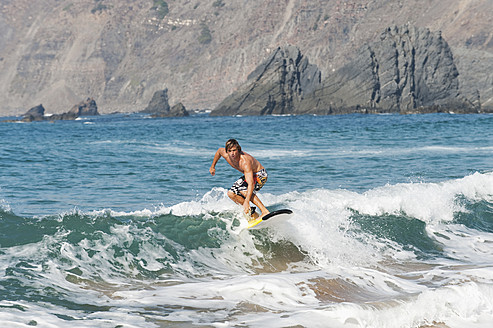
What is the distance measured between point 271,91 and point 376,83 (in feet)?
61.0

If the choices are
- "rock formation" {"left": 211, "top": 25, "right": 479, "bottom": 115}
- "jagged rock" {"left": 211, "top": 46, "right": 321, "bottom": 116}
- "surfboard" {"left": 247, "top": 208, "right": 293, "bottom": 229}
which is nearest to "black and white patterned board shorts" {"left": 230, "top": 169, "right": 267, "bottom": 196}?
"surfboard" {"left": 247, "top": 208, "right": 293, "bottom": 229}

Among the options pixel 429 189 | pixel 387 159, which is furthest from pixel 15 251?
pixel 387 159

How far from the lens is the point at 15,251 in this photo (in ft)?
31.2

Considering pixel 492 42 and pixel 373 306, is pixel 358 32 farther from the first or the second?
pixel 373 306

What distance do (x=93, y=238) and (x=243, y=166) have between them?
2.81 meters

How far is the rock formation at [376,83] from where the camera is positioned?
347ft

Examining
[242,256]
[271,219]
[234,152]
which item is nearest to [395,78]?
[271,219]

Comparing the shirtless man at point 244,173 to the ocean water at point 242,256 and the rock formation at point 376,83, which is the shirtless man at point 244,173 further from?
the rock formation at point 376,83

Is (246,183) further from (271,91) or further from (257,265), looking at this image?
(271,91)

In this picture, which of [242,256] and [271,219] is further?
[271,219]

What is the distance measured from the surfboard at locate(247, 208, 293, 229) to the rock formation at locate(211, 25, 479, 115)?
9282 centimetres

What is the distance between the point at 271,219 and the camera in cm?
1086

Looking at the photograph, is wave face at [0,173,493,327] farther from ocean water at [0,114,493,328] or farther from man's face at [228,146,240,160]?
man's face at [228,146,240,160]

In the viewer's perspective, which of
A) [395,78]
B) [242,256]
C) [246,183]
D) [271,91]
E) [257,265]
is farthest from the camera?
[271,91]
